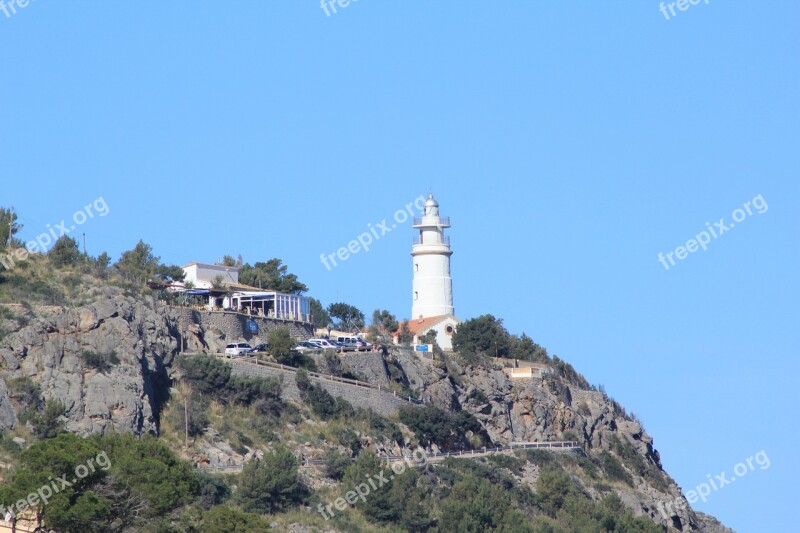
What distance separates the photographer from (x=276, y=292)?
84.4 m

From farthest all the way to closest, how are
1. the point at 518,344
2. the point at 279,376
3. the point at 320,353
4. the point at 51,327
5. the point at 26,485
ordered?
the point at 518,344, the point at 320,353, the point at 279,376, the point at 51,327, the point at 26,485

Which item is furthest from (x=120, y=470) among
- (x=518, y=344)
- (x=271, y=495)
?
(x=518, y=344)

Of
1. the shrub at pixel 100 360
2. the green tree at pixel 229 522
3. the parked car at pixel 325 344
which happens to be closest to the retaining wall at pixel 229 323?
the parked car at pixel 325 344

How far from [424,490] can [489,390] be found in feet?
53.1

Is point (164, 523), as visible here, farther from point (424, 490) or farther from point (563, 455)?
point (563, 455)

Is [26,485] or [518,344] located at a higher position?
[518,344]

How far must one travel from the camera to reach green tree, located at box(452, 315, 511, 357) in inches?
3514

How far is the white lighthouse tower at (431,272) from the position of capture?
95.4 metres

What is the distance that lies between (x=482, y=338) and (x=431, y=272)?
26.5 feet

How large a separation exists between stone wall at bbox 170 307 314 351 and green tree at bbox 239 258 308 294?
734 cm

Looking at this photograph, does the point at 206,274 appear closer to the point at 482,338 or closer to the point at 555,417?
the point at 482,338

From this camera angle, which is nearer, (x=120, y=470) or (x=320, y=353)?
(x=120, y=470)

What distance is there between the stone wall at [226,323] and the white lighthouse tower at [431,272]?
15.0 meters

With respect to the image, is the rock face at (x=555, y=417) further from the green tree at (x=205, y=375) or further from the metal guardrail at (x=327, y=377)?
the green tree at (x=205, y=375)
